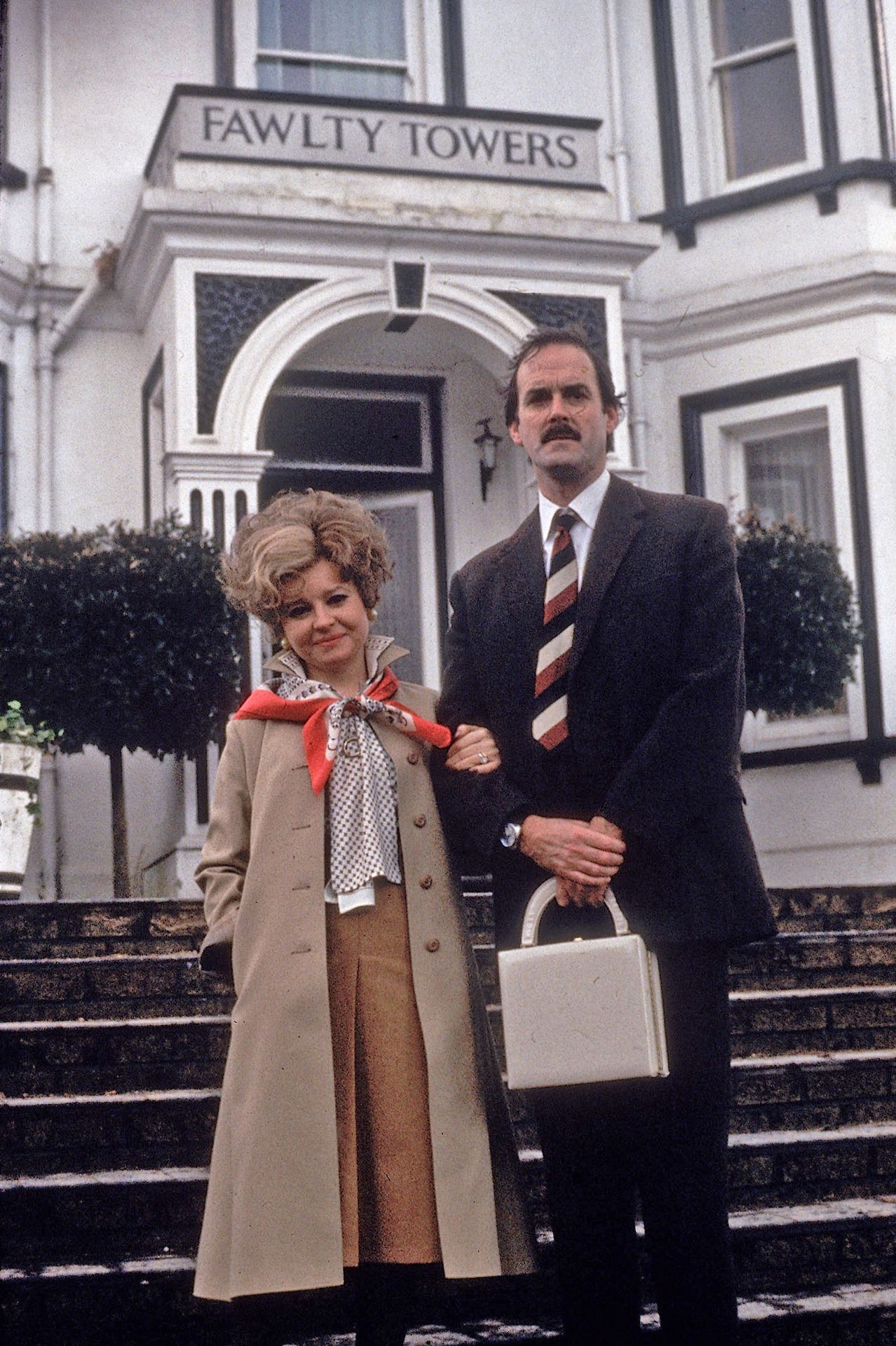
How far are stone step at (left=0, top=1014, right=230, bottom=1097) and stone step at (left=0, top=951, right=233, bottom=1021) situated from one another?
243 mm

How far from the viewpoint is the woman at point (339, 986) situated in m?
3.05

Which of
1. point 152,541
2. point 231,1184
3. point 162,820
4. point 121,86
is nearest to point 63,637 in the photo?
point 152,541

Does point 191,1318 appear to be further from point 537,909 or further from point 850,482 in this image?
point 850,482

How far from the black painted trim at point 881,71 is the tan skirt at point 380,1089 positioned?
330 inches

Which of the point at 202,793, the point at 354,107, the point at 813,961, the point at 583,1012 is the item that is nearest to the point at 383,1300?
the point at 583,1012

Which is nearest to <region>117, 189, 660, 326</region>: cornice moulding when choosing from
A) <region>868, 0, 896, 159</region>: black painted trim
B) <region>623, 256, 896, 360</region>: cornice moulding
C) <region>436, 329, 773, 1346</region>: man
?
<region>623, 256, 896, 360</region>: cornice moulding

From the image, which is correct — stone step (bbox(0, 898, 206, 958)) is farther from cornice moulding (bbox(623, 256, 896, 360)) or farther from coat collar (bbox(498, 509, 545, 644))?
cornice moulding (bbox(623, 256, 896, 360))

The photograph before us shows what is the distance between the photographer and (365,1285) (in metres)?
3.11

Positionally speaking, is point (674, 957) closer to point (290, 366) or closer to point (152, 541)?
point (152, 541)

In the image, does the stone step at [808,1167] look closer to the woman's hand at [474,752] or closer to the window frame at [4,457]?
the woman's hand at [474,752]

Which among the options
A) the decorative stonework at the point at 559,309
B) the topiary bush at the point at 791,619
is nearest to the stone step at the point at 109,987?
the topiary bush at the point at 791,619

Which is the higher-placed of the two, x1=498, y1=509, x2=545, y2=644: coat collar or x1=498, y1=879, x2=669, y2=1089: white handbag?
x1=498, y1=509, x2=545, y2=644: coat collar

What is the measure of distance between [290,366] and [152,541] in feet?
8.19

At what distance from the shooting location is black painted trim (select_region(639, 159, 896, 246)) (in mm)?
10234
